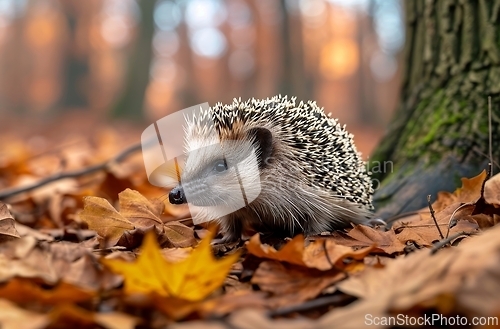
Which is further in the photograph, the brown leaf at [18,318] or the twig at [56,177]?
the twig at [56,177]

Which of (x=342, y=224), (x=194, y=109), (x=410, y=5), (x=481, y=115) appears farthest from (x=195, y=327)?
(x=410, y=5)

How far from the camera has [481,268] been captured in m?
1.70

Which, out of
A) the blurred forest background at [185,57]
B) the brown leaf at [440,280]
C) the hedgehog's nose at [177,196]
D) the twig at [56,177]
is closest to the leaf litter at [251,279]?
the brown leaf at [440,280]

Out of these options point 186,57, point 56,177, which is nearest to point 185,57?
point 186,57

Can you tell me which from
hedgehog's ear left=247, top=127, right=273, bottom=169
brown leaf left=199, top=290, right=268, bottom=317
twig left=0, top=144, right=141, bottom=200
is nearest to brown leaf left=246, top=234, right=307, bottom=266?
brown leaf left=199, top=290, right=268, bottom=317

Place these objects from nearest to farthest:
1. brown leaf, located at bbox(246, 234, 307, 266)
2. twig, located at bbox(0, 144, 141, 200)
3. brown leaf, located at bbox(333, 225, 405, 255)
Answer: brown leaf, located at bbox(246, 234, 307, 266), brown leaf, located at bbox(333, 225, 405, 255), twig, located at bbox(0, 144, 141, 200)

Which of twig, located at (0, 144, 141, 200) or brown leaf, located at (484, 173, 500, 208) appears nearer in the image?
brown leaf, located at (484, 173, 500, 208)

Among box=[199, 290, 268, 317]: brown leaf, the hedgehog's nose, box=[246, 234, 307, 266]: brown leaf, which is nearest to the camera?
box=[199, 290, 268, 317]: brown leaf

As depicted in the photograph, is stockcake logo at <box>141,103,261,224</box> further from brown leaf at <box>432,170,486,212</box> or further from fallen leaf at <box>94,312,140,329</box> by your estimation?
fallen leaf at <box>94,312,140,329</box>

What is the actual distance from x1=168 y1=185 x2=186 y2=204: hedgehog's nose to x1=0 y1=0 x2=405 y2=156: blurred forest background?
86.5 feet

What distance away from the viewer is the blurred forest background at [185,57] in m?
33.7

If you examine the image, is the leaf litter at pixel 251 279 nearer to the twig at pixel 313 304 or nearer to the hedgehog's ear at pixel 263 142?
the twig at pixel 313 304

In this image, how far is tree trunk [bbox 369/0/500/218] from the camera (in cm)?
407

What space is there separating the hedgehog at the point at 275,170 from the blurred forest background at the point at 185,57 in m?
26.1
